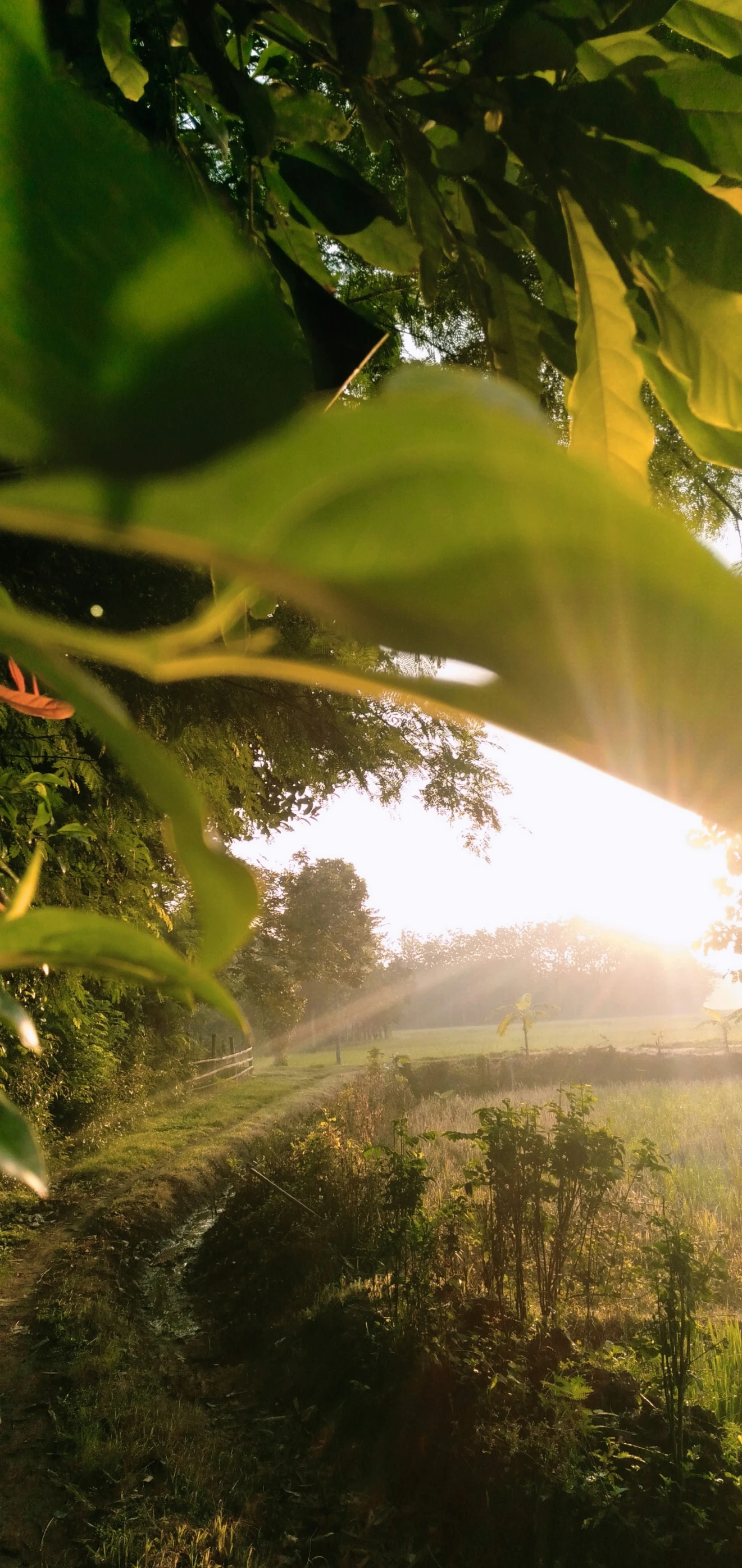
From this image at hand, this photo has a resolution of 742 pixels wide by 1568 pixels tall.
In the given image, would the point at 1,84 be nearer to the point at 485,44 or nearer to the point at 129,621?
the point at 485,44

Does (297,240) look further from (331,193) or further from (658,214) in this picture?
(658,214)

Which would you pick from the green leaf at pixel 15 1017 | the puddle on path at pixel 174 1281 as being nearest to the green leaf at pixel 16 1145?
the green leaf at pixel 15 1017

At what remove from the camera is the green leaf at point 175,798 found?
0.27ft

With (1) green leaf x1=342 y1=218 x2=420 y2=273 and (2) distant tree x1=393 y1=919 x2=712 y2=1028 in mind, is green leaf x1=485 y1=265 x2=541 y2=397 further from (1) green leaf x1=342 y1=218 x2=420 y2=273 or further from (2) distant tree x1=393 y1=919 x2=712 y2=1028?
(2) distant tree x1=393 y1=919 x2=712 y2=1028

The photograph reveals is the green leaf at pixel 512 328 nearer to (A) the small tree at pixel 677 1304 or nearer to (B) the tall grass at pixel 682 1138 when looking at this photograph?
(A) the small tree at pixel 677 1304

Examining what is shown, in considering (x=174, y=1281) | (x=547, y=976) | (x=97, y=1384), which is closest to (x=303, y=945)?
(x=174, y=1281)

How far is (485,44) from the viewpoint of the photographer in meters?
0.27

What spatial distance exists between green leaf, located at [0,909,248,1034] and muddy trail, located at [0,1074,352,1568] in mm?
2885

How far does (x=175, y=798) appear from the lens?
0.28ft

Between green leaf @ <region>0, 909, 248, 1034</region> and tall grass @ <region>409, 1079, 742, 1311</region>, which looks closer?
green leaf @ <region>0, 909, 248, 1034</region>

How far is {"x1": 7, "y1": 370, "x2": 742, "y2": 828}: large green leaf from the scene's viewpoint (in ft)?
0.21

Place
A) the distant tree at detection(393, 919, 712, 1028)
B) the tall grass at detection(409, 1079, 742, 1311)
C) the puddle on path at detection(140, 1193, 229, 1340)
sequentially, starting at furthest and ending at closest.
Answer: the distant tree at detection(393, 919, 712, 1028)
the tall grass at detection(409, 1079, 742, 1311)
the puddle on path at detection(140, 1193, 229, 1340)

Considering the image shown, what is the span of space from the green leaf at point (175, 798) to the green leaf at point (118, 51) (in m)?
0.52

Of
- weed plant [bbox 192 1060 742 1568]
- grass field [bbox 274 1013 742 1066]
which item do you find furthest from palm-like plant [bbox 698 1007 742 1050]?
weed plant [bbox 192 1060 742 1568]
